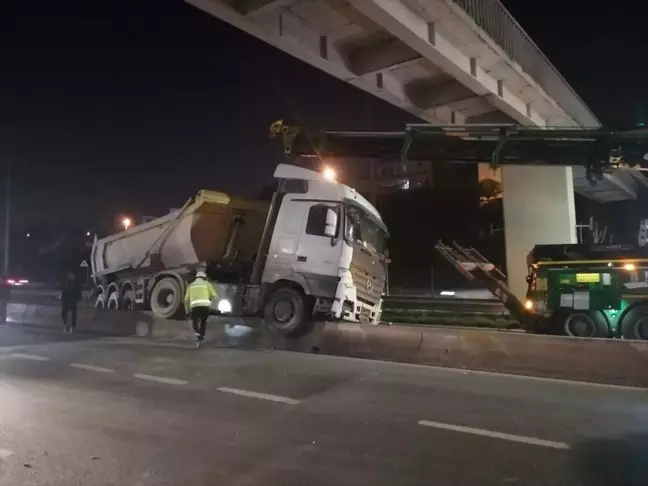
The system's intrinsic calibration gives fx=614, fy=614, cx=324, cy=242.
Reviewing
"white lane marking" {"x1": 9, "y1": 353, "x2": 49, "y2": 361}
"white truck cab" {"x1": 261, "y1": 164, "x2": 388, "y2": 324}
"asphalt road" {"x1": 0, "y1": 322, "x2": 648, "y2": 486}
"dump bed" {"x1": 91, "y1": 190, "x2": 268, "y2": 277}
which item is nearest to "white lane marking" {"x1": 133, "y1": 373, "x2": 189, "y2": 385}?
"asphalt road" {"x1": 0, "y1": 322, "x2": 648, "y2": 486}

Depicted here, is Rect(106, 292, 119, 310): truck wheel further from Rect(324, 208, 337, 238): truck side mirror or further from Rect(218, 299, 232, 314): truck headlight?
Rect(324, 208, 337, 238): truck side mirror

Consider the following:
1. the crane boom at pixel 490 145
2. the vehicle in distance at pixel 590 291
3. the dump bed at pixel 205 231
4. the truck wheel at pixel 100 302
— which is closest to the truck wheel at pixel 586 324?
the vehicle in distance at pixel 590 291

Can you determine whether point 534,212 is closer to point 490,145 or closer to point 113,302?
point 490,145

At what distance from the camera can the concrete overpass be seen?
11500 mm

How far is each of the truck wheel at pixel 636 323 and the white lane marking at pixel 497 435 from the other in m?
8.20

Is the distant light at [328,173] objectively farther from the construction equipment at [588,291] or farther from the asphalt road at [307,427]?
the construction equipment at [588,291]

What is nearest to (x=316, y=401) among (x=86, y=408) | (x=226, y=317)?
(x=86, y=408)

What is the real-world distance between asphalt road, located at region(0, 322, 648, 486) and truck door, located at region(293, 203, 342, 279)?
2630 mm

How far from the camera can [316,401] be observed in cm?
733

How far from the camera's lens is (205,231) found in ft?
48.0

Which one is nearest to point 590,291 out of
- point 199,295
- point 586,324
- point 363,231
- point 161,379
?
point 586,324

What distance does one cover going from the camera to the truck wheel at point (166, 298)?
14.9m

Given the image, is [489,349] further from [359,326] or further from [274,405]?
[274,405]

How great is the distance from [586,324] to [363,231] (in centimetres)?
525
